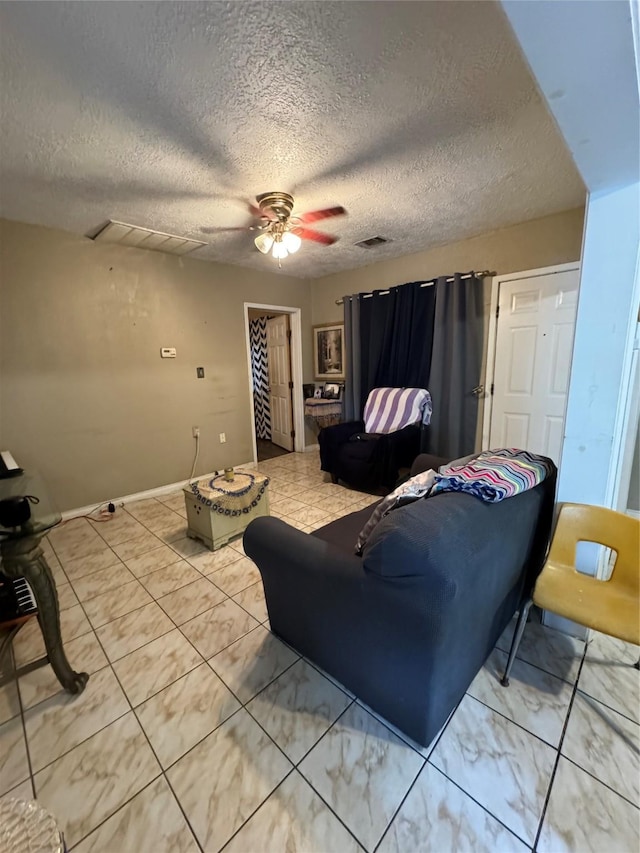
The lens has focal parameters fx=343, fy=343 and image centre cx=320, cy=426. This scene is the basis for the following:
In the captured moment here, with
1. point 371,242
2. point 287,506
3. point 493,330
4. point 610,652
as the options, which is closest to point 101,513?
point 287,506

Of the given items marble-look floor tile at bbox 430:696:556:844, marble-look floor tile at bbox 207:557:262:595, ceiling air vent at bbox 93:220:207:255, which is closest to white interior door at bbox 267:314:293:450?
ceiling air vent at bbox 93:220:207:255

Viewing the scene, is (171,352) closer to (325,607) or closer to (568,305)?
(325,607)

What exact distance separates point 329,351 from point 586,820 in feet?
14.7

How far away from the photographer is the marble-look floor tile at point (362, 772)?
1.02m

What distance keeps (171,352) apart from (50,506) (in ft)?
7.55

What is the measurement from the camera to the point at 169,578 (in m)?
2.21

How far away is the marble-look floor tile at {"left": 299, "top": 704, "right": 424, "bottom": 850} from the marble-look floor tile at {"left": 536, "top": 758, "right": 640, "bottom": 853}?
0.38 metres

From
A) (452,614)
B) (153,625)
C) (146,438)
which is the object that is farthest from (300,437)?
(452,614)

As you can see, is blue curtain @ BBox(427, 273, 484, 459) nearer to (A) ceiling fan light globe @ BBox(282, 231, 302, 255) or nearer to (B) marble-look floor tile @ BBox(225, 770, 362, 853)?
(A) ceiling fan light globe @ BBox(282, 231, 302, 255)

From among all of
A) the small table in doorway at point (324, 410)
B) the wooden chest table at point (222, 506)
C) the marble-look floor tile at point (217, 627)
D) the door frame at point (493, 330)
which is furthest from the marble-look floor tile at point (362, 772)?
the small table in doorway at point (324, 410)

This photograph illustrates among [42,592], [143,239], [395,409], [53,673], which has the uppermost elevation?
[143,239]

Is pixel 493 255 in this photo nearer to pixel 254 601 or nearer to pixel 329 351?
pixel 329 351

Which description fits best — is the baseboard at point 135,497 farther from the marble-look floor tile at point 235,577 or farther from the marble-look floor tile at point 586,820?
Result: the marble-look floor tile at point 586,820

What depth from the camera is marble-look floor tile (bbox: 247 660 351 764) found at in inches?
48.9
